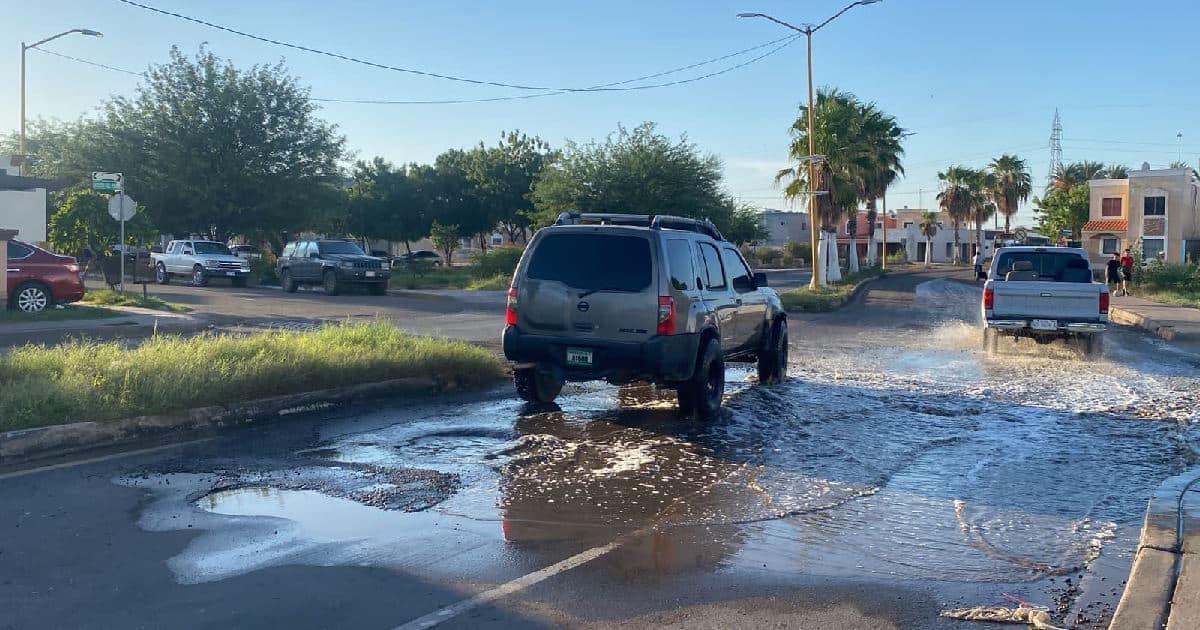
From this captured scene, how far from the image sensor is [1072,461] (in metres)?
8.63

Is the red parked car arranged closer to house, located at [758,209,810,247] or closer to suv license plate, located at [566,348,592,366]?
suv license plate, located at [566,348,592,366]

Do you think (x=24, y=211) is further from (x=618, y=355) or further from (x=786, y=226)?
(x=786, y=226)

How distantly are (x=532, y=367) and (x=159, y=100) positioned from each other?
1463 inches

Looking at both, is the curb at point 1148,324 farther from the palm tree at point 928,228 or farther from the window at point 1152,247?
the palm tree at point 928,228

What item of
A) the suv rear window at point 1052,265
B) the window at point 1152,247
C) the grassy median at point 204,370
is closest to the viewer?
the grassy median at point 204,370

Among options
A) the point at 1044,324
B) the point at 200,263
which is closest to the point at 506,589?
the point at 1044,324

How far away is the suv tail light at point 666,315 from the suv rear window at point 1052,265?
35.3 feet

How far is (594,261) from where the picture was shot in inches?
394

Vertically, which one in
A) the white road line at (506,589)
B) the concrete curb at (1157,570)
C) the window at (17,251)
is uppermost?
the window at (17,251)

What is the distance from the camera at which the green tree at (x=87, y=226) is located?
86.7 feet

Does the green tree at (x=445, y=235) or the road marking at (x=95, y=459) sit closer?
the road marking at (x=95, y=459)

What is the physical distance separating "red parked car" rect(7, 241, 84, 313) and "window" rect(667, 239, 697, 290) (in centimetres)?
1545

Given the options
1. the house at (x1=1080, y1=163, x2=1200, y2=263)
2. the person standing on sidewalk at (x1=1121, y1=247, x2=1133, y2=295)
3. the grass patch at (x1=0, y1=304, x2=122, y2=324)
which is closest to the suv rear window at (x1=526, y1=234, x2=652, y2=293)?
the grass patch at (x1=0, y1=304, x2=122, y2=324)

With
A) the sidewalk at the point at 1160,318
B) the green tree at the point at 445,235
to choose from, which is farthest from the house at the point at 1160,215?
the green tree at the point at 445,235
